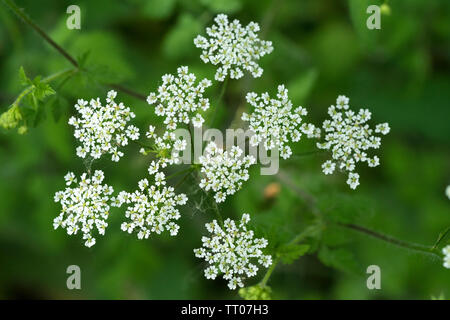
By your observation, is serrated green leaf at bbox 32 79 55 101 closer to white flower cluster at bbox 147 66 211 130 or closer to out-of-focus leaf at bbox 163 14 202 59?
white flower cluster at bbox 147 66 211 130

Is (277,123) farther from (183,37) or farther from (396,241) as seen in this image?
(183,37)

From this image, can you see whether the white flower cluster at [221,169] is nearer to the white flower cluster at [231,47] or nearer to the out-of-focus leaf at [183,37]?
the white flower cluster at [231,47]

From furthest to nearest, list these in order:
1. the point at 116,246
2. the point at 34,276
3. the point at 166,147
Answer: the point at 34,276
the point at 116,246
the point at 166,147

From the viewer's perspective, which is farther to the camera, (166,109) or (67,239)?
(67,239)

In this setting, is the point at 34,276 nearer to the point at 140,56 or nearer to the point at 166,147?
the point at 140,56

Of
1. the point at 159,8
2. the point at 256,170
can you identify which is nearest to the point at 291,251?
the point at 256,170

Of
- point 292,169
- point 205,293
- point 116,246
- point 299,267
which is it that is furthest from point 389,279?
point 116,246

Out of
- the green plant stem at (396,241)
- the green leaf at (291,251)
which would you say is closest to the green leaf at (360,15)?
the green plant stem at (396,241)
